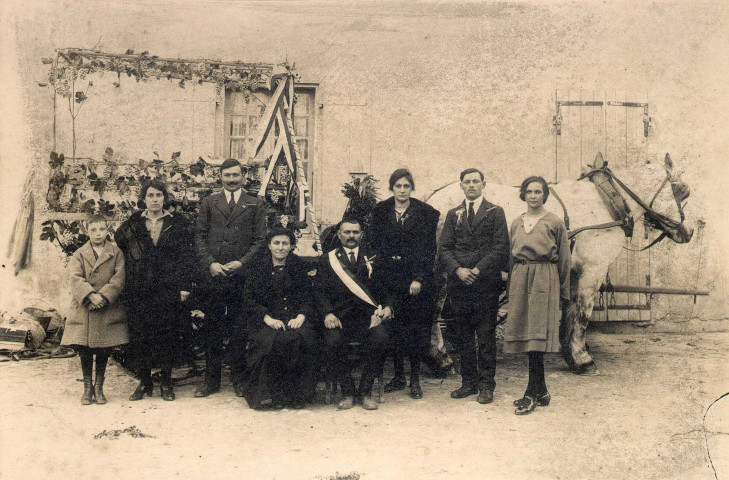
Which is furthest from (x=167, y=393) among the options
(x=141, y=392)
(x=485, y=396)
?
(x=485, y=396)

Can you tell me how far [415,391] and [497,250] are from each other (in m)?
1.30

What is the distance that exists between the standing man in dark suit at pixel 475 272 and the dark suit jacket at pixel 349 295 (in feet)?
1.85

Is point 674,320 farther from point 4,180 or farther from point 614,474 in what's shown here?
point 4,180

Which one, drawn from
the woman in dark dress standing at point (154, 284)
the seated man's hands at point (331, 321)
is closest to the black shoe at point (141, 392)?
the woman in dark dress standing at point (154, 284)

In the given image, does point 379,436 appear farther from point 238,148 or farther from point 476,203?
point 238,148

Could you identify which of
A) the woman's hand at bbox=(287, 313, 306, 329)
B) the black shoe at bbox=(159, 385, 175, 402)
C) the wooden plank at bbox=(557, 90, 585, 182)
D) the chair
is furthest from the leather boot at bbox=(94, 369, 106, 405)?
the wooden plank at bbox=(557, 90, 585, 182)

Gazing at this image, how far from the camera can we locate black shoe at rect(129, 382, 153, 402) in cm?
465

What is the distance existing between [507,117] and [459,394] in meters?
3.51

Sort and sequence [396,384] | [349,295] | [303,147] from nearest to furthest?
[349,295] → [396,384] → [303,147]

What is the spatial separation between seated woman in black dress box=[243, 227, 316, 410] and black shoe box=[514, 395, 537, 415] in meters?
1.57

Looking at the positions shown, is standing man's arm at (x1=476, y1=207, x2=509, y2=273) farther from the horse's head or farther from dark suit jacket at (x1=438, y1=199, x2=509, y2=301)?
the horse's head

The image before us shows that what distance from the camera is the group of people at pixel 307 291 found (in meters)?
4.43

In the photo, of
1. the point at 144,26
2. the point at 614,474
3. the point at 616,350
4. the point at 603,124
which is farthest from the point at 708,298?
the point at 144,26

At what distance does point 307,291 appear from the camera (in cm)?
468
